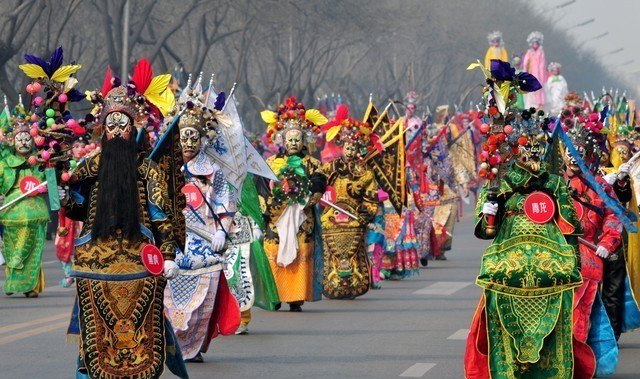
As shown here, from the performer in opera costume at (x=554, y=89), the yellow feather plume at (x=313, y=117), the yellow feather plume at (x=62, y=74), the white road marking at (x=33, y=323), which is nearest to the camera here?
the yellow feather plume at (x=62, y=74)

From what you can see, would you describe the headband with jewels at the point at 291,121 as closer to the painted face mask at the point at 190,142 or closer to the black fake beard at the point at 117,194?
the painted face mask at the point at 190,142

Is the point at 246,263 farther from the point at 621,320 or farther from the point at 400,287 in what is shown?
the point at 400,287

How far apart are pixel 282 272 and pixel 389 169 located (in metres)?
3.55

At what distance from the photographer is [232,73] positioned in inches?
2267

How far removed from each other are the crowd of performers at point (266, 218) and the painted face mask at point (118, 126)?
0.4 inches

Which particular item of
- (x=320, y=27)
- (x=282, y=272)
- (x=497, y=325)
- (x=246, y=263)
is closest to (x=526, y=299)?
(x=497, y=325)

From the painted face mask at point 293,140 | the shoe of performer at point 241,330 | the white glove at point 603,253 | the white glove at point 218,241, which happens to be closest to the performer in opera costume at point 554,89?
the painted face mask at point 293,140

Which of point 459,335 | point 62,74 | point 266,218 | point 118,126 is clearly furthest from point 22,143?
point 118,126

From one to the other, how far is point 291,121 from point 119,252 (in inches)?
283

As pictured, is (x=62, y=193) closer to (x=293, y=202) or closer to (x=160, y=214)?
(x=160, y=214)

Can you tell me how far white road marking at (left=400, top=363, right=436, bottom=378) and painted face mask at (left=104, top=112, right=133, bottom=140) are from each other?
3.05 metres

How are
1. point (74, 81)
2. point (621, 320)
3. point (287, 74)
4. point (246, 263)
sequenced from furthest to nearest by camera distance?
point (287, 74) < point (246, 263) < point (621, 320) < point (74, 81)

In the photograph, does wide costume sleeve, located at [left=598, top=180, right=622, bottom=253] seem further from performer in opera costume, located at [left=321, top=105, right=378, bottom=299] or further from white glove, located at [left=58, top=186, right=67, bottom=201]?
performer in opera costume, located at [left=321, top=105, right=378, bottom=299]

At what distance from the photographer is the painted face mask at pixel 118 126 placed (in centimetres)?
990
